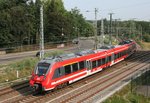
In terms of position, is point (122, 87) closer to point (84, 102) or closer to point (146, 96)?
point (146, 96)

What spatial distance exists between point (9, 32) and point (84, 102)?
182 ft

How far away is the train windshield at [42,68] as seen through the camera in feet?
81.1

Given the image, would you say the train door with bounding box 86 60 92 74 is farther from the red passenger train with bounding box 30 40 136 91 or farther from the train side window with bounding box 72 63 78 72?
the train side window with bounding box 72 63 78 72

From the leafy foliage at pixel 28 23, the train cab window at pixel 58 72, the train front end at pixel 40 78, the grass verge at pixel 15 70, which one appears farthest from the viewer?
the leafy foliage at pixel 28 23

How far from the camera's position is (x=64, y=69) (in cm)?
2655

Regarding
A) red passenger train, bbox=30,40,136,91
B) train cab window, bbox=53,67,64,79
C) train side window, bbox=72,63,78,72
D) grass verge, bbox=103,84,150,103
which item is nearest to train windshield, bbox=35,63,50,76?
red passenger train, bbox=30,40,136,91

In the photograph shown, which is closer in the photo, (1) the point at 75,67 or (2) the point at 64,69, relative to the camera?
(2) the point at 64,69

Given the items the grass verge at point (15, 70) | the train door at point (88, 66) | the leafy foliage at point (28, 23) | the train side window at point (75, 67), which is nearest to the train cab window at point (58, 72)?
the train side window at point (75, 67)

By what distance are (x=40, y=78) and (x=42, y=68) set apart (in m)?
1.01

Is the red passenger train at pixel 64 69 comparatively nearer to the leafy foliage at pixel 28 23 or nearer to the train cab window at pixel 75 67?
the train cab window at pixel 75 67

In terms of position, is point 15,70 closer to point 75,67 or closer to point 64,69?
point 75,67

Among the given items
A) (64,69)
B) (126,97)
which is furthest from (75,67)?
(126,97)

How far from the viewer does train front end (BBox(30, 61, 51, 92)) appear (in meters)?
24.1

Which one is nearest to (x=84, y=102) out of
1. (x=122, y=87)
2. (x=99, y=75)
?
(x=122, y=87)
